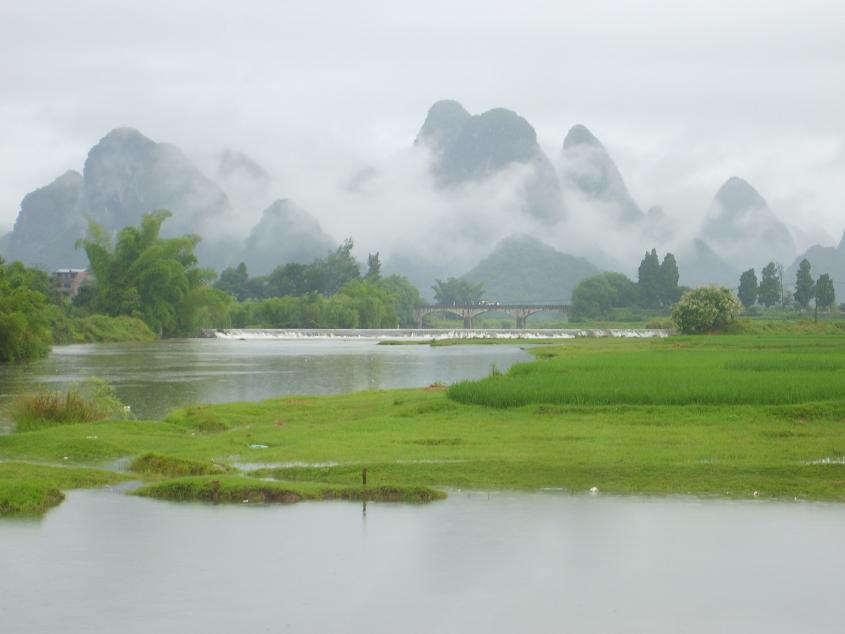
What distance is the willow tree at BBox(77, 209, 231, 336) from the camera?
344ft

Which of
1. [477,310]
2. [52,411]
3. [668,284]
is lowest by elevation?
[52,411]

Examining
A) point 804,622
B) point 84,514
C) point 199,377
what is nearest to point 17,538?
point 84,514

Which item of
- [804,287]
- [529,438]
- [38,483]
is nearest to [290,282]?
[804,287]

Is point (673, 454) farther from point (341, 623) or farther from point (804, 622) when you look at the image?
point (341, 623)

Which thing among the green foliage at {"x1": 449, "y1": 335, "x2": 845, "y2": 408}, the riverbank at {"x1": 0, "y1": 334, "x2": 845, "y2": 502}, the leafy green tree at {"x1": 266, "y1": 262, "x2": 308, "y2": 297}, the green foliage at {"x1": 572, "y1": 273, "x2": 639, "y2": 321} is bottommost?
the riverbank at {"x1": 0, "y1": 334, "x2": 845, "y2": 502}

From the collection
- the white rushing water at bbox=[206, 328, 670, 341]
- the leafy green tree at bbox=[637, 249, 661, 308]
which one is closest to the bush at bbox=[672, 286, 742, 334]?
the white rushing water at bbox=[206, 328, 670, 341]

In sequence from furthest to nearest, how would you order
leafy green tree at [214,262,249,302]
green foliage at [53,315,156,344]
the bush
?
leafy green tree at [214,262,249,302]
green foliage at [53,315,156,344]
the bush

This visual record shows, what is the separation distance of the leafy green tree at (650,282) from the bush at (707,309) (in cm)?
6764

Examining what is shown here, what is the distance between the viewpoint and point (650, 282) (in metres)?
163

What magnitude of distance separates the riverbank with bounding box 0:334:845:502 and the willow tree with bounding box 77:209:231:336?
75617mm

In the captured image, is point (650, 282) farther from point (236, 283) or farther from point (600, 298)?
point (236, 283)

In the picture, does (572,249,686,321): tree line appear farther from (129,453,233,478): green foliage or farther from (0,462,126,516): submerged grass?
(0,462,126,516): submerged grass

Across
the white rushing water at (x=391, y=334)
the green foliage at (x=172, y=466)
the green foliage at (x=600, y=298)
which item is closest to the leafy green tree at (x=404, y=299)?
the green foliage at (x=600, y=298)

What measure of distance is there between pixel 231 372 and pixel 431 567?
3953cm
